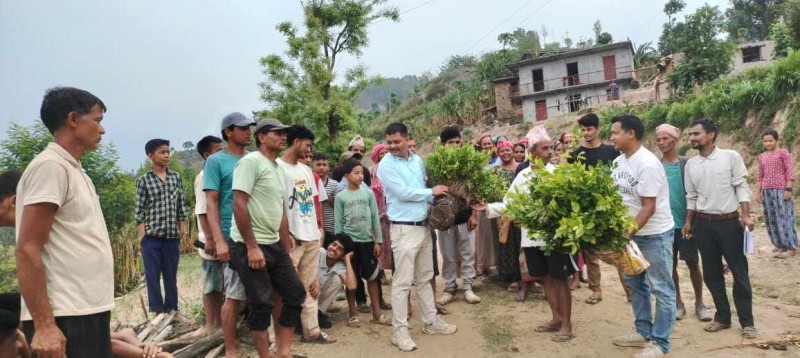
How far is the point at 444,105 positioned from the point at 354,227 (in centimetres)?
3537

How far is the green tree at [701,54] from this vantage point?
2452 cm

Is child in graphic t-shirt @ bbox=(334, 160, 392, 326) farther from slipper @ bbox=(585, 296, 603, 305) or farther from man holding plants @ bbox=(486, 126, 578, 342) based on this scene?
slipper @ bbox=(585, 296, 603, 305)

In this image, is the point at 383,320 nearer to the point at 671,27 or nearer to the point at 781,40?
the point at 781,40

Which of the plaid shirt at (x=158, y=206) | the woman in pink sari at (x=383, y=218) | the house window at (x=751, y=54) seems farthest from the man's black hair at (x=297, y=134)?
the house window at (x=751, y=54)

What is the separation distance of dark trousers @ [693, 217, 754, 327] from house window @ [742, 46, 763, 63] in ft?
131

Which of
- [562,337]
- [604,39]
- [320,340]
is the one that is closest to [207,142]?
[320,340]

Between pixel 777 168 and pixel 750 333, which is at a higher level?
pixel 777 168

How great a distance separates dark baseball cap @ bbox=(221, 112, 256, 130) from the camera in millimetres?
4445

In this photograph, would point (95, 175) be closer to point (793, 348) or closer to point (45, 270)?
point (45, 270)

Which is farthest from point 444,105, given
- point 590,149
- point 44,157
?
point 44,157

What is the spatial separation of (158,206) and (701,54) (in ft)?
101

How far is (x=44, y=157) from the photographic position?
250cm

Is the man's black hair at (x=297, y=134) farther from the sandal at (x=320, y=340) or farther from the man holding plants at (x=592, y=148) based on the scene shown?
the man holding plants at (x=592, y=148)

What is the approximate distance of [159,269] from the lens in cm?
567
